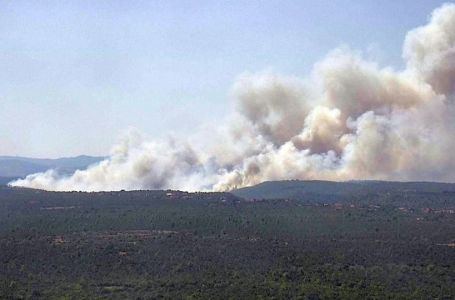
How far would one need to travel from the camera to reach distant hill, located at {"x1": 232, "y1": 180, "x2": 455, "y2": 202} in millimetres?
146125

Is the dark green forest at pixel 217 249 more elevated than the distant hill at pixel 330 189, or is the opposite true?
the distant hill at pixel 330 189

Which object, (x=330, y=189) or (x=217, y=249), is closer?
(x=217, y=249)

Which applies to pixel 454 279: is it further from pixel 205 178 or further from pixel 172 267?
pixel 205 178

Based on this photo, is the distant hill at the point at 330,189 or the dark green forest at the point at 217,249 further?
the distant hill at the point at 330,189

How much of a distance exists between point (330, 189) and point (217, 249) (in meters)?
78.5

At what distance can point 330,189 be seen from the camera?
A: 154 metres

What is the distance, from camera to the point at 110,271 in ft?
226

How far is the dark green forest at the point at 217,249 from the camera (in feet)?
207

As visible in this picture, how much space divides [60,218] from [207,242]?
993 inches

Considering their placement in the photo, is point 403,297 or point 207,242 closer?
point 403,297

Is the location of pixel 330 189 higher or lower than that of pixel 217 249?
higher

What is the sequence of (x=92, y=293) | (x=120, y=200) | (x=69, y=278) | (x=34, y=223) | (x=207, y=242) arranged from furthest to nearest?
(x=120, y=200) → (x=34, y=223) → (x=207, y=242) → (x=69, y=278) → (x=92, y=293)

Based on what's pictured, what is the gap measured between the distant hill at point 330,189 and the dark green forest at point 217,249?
2565 centimetres

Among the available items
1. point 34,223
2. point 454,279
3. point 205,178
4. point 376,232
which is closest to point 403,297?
point 454,279
